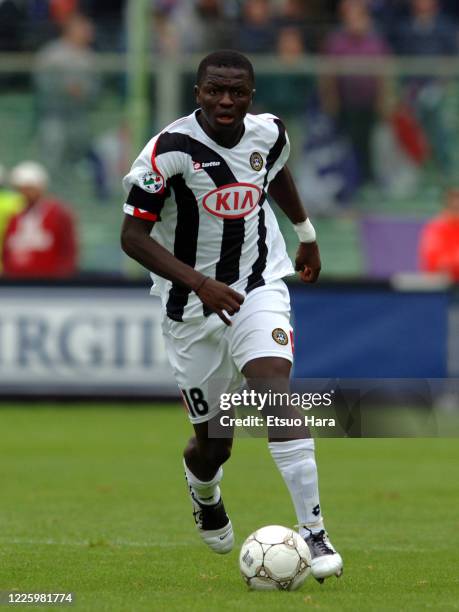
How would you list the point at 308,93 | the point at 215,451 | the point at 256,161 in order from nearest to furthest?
the point at 256,161
the point at 215,451
the point at 308,93

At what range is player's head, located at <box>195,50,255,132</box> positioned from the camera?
6852mm

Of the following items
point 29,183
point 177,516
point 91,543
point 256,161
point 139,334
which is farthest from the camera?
point 29,183

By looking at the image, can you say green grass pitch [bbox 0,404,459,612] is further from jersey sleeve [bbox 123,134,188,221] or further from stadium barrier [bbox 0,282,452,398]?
jersey sleeve [bbox 123,134,188,221]

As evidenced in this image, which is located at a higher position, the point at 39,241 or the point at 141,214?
the point at 141,214

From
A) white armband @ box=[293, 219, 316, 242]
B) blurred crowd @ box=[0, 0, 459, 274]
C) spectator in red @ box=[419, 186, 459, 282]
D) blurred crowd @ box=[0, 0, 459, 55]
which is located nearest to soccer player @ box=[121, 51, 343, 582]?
white armband @ box=[293, 219, 316, 242]

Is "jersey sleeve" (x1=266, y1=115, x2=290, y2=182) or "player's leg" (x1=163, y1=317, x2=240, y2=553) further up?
"jersey sleeve" (x1=266, y1=115, x2=290, y2=182)

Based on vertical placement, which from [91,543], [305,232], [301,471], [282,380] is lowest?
[91,543]

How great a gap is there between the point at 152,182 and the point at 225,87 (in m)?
0.56

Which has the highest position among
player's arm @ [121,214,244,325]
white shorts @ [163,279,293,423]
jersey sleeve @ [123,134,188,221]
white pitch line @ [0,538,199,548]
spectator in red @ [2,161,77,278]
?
jersey sleeve @ [123,134,188,221]

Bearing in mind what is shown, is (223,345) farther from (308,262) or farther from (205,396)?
(308,262)

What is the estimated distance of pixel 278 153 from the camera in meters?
7.29

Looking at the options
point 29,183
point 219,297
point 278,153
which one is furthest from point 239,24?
point 219,297

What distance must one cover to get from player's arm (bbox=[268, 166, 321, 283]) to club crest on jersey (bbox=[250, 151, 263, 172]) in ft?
1.17

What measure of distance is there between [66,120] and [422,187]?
4604 mm
